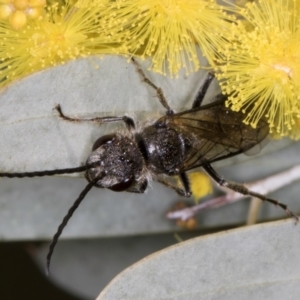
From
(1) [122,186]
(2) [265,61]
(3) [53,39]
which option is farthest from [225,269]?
(3) [53,39]

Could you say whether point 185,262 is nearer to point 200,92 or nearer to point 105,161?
point 105,161

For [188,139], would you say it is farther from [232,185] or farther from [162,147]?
[232,185]

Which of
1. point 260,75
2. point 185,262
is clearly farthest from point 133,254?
point 260,75

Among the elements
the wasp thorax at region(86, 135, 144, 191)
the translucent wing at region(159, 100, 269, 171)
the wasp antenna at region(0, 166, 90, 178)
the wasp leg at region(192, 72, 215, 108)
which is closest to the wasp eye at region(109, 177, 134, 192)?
the wasp thorax at region(86, 135, 144, 191)

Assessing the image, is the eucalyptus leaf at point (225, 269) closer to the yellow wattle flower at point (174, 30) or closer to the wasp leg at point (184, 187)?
the wasp leg at point (184, 187)

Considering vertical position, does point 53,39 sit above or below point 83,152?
above

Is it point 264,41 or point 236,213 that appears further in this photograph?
point 236,213

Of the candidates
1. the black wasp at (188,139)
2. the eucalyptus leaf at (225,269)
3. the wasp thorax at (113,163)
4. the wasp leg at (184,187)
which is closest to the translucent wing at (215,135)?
the black wasp at (188,139)
